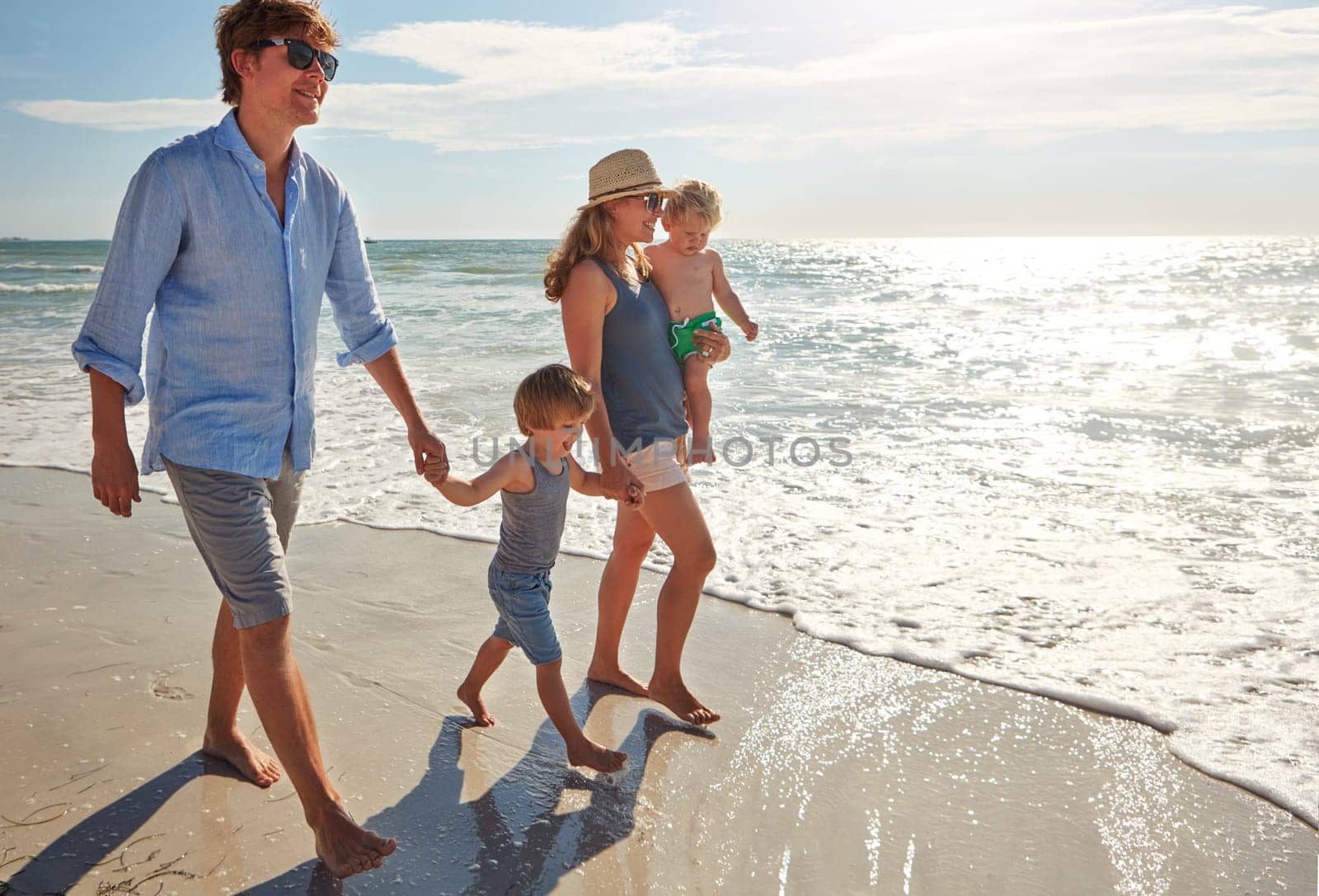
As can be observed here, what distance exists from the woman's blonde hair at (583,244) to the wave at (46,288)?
26.9 m

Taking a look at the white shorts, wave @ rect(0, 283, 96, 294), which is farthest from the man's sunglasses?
wave @ rect(0, 283, 96, 294)

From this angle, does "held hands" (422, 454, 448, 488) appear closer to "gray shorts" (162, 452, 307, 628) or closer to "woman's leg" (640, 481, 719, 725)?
"gray shorts" (162, 452, 307, 628)

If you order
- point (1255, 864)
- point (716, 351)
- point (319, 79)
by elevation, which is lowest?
point (1255, 864)

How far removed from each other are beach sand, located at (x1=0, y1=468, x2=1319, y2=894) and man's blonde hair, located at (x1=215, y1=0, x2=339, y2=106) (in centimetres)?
197

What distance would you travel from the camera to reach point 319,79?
8.46ft

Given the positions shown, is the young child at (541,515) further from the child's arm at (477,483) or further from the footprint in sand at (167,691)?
the footprint in sand at (167,691)

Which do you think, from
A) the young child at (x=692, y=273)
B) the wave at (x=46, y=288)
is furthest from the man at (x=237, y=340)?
the wave at (x=46, y=288)

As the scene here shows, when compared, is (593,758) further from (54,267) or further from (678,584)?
(54,267)

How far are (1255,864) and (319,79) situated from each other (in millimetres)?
3315

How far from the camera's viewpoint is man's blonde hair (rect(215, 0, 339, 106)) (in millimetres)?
2496

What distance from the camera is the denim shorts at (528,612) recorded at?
10.4 ft

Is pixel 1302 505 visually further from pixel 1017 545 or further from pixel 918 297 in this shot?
pixel 918 297

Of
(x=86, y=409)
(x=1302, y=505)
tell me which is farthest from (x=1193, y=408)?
(x=86, y=409)

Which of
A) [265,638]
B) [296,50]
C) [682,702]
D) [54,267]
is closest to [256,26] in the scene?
[296,50]
